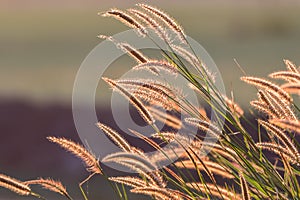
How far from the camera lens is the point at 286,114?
168 inches

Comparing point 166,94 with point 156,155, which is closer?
point 166,94

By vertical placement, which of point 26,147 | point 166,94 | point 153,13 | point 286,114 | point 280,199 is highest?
point 26,147

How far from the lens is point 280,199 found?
431 cm

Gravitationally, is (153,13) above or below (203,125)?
above

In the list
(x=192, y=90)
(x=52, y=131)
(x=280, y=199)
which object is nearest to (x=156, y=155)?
(x=192, y=90)

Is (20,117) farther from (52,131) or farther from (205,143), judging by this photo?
(205,143)

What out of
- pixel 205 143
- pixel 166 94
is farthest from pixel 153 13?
pixel 205 143

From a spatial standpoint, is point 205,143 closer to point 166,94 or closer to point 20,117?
point 166,94

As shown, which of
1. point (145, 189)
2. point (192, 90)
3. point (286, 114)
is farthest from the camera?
point (192, 90)

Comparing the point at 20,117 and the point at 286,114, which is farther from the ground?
the point at 20,117

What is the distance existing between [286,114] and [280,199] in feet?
1.24

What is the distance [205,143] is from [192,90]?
1.29 ft

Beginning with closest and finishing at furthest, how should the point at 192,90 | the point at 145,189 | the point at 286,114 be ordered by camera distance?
1. the point at 145,189
2. the point at 286,114
3. the point at 192,90

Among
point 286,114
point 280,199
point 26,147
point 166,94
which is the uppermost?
point 26,147
